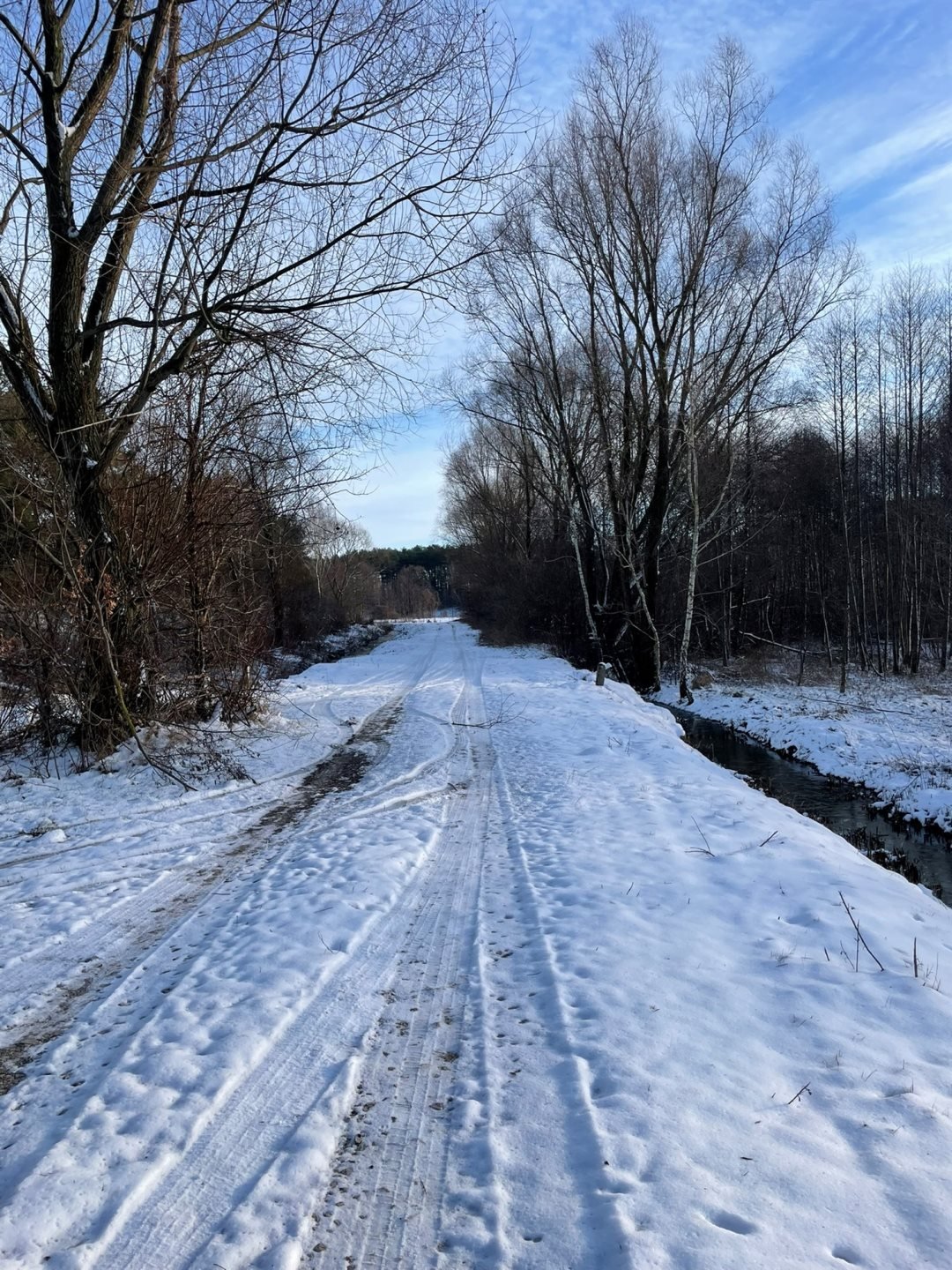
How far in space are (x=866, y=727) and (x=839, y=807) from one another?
18.1 ft

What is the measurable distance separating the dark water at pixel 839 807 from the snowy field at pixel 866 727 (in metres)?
0.35

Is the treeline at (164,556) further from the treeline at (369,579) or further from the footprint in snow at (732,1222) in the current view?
the footprint in snow at (732,1222)

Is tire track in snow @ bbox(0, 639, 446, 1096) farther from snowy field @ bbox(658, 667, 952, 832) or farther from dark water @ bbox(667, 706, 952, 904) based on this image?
snowy field @ bbox(658, 667, 952, 832)

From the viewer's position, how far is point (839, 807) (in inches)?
446

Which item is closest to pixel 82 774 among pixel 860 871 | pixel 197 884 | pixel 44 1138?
pixel 197 884

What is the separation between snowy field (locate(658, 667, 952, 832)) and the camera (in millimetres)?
11562

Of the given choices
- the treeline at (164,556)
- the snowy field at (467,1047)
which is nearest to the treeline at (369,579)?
the treeline at (164,556)

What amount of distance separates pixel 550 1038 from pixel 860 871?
3.61 meters

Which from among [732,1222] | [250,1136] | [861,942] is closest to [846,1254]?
[732,1222]

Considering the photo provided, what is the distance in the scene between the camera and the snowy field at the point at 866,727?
1156 cm

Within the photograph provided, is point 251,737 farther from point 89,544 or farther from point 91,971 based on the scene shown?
point 91,971

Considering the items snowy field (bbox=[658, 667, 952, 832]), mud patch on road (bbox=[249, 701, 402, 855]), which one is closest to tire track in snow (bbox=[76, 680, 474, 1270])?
mud patch on road (bbox=[249, 701, 402, 855])

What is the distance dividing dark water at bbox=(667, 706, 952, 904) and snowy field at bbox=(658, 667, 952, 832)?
35 cm

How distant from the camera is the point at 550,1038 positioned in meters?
3.52
